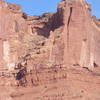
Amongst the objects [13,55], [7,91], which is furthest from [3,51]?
[7,91]

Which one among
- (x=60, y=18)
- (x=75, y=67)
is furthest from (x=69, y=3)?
(x=75, y=67)

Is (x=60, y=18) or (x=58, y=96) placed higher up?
(x=60, y=18)

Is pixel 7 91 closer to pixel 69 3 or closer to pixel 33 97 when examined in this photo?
pixel 33 97

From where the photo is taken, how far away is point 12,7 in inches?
3647

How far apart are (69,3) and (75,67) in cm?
1015

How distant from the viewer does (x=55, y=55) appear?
82.8m

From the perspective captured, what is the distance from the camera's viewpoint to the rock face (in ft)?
260

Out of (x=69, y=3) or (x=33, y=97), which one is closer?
(x=33, y=97)

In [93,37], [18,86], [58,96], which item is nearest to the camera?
[58,96]

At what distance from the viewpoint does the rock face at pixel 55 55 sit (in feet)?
260

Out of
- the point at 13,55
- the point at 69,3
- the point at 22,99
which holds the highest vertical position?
the point at 69,3

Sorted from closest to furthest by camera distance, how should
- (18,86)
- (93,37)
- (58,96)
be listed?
(58,96) → (18,86) → (93,37)

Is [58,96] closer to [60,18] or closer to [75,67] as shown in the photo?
[75,67]

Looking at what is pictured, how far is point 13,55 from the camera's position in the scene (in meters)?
87.4
